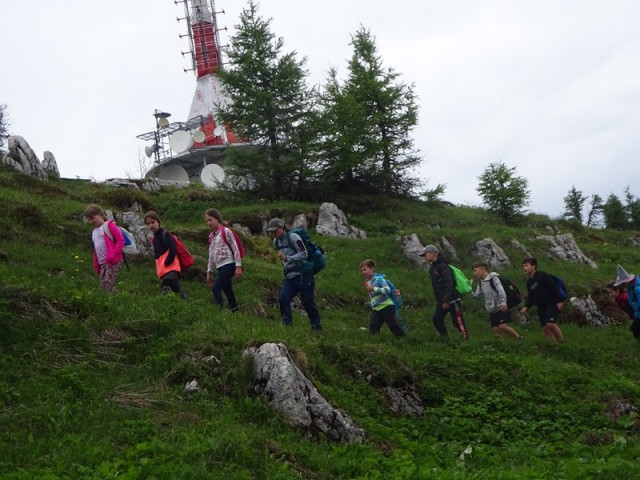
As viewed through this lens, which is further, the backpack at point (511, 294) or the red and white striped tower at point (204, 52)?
the red and white striped tower at point (204, 52)

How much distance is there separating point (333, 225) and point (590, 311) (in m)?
9.45

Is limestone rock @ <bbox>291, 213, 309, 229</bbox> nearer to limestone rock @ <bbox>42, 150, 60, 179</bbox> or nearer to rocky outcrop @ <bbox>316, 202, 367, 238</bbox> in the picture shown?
rocky outcrop @ <bbox>316, 202, 367, 238</bbox>

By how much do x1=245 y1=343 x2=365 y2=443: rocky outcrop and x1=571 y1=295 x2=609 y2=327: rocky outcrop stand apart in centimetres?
1255

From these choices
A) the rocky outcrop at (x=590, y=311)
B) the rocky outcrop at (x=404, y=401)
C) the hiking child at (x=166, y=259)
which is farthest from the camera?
the rocky outcrop at (x=590, y=311)

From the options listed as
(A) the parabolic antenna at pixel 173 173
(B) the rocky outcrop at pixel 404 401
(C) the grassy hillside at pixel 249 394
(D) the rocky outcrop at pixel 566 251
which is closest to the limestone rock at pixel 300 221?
(D) the rocky outcrop at pixel 566 251

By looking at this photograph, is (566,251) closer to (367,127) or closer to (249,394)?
(367,127)

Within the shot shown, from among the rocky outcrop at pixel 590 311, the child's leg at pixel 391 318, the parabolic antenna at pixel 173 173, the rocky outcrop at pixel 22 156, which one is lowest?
the rocky outcrop at pixel 590 311

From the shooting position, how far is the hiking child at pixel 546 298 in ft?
46.4

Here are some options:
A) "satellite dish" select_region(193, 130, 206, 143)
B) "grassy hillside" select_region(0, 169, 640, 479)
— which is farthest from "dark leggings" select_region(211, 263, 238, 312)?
"satellite dish" select_region(193, 130, 206, 143)

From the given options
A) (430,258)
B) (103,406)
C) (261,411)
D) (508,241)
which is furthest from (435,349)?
(508,241)

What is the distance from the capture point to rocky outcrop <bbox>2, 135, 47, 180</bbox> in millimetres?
26984

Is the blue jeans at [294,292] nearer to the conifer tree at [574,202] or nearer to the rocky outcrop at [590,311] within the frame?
the rocky outcrop at [590,311]

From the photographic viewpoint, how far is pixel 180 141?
47.1 metres

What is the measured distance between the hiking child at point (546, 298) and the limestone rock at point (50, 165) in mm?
22397
